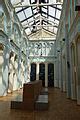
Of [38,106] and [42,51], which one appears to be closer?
[38,106]

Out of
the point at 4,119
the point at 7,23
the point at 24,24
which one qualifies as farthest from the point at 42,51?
the point at 4,119

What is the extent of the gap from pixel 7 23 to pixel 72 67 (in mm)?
7078

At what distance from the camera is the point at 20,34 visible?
64.3 feet

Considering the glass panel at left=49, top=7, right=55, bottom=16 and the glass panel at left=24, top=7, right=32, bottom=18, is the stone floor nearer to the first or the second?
the glass panel at left=24, top=7, right=32, bottom=18

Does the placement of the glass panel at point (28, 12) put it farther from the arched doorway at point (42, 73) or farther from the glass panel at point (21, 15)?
the arched doorway at point (42, 73)

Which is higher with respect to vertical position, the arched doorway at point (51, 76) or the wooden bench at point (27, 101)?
the wooden bench at point (27, 101)

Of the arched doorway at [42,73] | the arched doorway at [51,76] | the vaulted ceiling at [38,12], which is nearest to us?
the vaulted ceiling at [38,12]

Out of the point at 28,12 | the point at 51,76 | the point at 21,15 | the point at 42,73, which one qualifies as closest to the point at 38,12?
the point at 28,12

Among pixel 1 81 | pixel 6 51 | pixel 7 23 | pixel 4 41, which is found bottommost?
pixel 1 81

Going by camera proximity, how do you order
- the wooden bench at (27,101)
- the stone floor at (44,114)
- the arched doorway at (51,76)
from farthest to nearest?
the arched doorway at (51,76), the wooden bench at (27,101), the stone floor at (44,114)

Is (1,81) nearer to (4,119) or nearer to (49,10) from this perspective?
(4,119)

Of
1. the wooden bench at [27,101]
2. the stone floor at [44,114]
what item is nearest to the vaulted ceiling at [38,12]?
the wooden bench at [27,101]

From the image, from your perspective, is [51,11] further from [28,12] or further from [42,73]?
[42,73]

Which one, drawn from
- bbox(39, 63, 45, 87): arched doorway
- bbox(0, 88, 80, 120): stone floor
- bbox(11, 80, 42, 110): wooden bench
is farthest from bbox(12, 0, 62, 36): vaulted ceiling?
bbox(0, 88, 80, 120): stone floor
